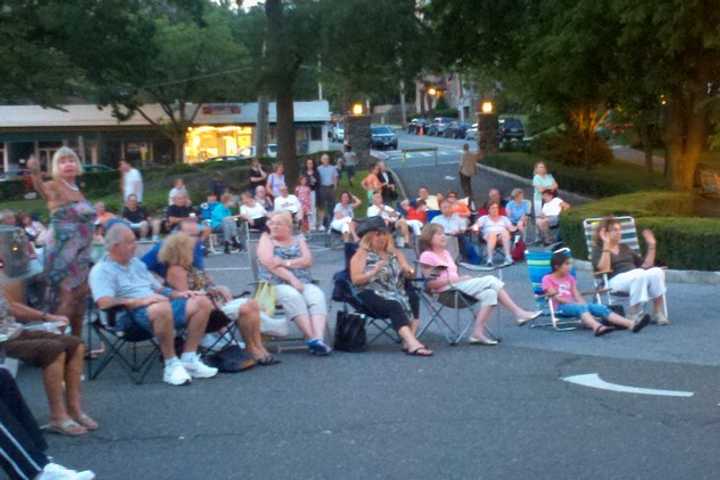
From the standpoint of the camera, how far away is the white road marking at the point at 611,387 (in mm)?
8688

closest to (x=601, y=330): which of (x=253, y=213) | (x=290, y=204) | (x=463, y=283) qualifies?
(x=463, y=283)

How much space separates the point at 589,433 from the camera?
7.46 meters

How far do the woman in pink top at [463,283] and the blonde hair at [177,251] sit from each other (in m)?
2.62

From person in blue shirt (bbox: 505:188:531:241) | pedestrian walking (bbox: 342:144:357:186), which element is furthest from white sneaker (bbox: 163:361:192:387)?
pedestrian walking (bbox: 342:144:357:186)

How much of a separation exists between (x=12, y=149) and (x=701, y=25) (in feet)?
140

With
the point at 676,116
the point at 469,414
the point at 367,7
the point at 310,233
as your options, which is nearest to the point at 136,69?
the point at 367,7

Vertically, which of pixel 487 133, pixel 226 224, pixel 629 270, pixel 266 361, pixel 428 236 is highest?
pixel 487 133

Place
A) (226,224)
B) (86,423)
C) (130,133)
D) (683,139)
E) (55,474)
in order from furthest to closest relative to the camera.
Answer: (130,133)
(683,139)
(226,224)
(86,423)
(55,474)

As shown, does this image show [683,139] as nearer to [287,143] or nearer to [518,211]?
[518,211]

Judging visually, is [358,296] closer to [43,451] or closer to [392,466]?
[392,466]

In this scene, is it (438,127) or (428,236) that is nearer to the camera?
(428,236)

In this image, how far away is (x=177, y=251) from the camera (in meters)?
9.70

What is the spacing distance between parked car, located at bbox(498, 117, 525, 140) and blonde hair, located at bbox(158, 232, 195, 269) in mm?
51725

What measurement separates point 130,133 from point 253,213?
129 feet
